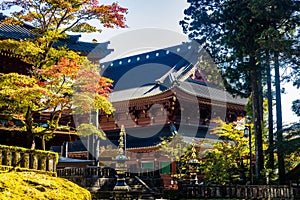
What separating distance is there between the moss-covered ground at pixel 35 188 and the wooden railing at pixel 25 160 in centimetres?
346

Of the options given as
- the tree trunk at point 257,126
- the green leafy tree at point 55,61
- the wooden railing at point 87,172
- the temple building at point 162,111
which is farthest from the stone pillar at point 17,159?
the temple building at point 162,111

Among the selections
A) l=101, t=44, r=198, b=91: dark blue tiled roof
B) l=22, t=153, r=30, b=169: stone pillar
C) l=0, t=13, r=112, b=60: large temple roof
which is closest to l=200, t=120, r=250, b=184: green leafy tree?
l=0, t=13, r=112, b=60: large temple roof

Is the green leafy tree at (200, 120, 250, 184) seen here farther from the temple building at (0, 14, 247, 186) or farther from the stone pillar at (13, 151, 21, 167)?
the stone pillar at (13, 151, 21, 167)

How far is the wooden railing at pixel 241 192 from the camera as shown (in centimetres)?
1727

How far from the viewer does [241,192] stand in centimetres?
1727

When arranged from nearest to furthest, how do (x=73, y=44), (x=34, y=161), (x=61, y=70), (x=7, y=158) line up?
(x=7, y=158) → (x=34, y=161) → (x=61, y=70) → (x=73, y=44)

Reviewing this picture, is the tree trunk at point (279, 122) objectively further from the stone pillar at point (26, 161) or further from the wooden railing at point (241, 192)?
the stone pillar at point (26, 161)

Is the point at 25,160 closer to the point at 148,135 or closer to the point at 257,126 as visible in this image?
the point at 257,126

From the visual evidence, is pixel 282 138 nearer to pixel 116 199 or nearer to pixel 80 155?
pixel 116 199

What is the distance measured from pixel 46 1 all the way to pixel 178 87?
1860cm

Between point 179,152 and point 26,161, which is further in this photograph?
point 179,152

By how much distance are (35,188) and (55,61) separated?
9117 mm

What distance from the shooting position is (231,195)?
17.3 m

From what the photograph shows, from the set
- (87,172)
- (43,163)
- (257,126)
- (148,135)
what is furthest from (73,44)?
(43,163)
